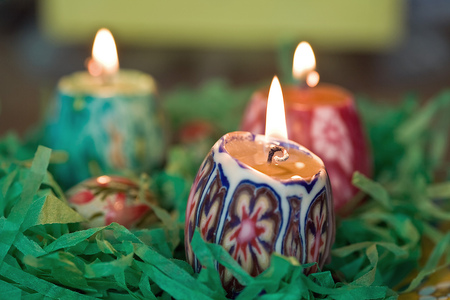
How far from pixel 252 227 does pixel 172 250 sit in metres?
0.09

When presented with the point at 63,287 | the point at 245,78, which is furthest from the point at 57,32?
the point at 63,287

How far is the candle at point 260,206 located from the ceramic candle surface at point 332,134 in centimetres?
14

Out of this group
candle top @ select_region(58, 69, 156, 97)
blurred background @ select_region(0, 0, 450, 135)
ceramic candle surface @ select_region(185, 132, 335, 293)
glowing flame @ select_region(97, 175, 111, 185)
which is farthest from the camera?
blurred background @ select_region(0, 0, 450, 135)

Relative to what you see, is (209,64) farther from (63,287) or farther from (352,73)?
(63,287)

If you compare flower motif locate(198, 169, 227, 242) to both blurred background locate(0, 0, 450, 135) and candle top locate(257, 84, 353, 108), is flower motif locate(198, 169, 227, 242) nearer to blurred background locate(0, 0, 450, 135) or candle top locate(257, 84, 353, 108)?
candle top locate(257, 84, 353, 108)

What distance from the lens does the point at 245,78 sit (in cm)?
149

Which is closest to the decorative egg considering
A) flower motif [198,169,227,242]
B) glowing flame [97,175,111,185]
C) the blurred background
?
glowing flame [97,175,111,185]

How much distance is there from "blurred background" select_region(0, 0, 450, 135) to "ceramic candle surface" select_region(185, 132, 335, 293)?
3.72ft

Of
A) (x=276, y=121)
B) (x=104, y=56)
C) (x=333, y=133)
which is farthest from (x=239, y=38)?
(x=276, y=121)

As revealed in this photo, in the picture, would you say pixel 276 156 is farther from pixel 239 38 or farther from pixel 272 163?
pixel 239 38

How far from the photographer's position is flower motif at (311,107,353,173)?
50cm

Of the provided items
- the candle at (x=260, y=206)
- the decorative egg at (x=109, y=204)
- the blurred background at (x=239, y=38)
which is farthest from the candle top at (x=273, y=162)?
the blurred background at (x=239, y=38)

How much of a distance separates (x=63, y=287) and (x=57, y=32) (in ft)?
5.26

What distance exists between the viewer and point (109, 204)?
44 centimetres
